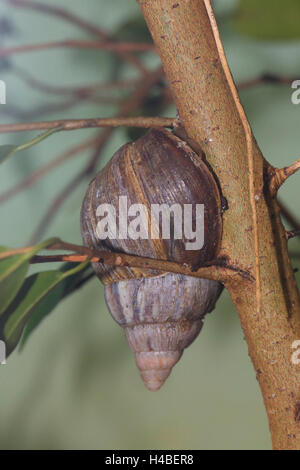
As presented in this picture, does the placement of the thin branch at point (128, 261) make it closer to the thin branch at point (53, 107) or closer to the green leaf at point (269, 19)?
the green leaf at point (269, 19)

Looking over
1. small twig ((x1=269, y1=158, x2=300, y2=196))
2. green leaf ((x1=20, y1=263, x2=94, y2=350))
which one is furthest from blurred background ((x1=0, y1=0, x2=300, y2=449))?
small twig ((x1=269, y1=158, x2=300, y2=196))

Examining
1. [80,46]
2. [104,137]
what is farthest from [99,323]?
[80,46]

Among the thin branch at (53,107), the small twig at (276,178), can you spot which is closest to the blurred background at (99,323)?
the thin branch at (53,107)

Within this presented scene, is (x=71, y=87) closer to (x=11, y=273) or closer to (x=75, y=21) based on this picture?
(x=75, y=21)

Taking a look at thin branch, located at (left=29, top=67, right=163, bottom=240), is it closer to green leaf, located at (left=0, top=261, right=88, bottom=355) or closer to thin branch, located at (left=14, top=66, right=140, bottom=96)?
thin branch, located at (left=14, top=66, right=140, bottom=96)

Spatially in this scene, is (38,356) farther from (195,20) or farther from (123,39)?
(195,20)

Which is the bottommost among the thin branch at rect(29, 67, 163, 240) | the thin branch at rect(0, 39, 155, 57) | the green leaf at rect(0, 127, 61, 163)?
the green leaf at rect(0, 127, 61, 163)
